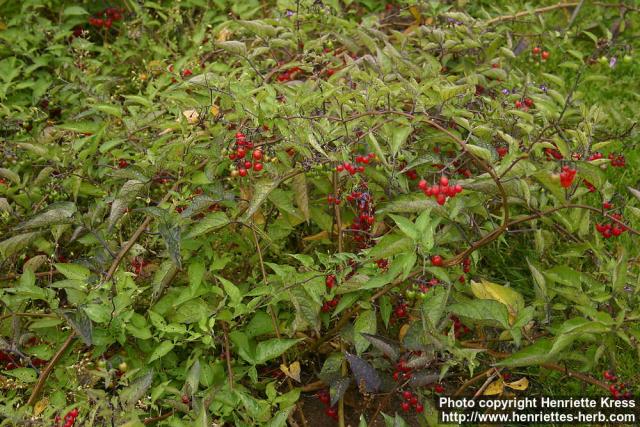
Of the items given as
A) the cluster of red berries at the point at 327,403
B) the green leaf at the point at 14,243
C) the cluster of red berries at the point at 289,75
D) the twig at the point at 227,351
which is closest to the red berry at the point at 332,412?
the cluster of red berries at the point at 327,403

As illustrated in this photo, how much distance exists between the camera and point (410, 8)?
4.35 meters

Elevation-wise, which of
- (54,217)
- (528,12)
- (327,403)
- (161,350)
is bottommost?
(327,403)

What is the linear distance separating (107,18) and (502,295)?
129 inches

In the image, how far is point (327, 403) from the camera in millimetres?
2848

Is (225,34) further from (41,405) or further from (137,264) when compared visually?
(41,405)

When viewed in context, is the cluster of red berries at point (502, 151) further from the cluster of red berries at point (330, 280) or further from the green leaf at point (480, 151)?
the cluster of red berries at point (330, 280)

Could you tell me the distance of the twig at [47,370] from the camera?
259cm

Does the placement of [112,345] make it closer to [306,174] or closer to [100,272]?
[100,272]

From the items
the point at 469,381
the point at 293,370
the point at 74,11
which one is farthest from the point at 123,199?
the point at 74,11

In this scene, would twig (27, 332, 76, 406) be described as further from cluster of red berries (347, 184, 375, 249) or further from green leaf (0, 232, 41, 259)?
cluster of red berries (347, 184, 375, 249)

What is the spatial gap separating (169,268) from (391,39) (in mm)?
2426

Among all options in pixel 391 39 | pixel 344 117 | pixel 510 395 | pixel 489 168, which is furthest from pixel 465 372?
pixel 391 39

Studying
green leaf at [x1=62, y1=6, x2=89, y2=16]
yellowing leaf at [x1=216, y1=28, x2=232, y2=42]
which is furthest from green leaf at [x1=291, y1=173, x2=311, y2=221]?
green leaf at [x1=62, y1=6, x2=89, y2=16]

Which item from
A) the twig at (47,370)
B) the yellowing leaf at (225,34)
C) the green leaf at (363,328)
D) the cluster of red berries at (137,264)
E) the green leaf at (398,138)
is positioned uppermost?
the green leaf at (398,138)
